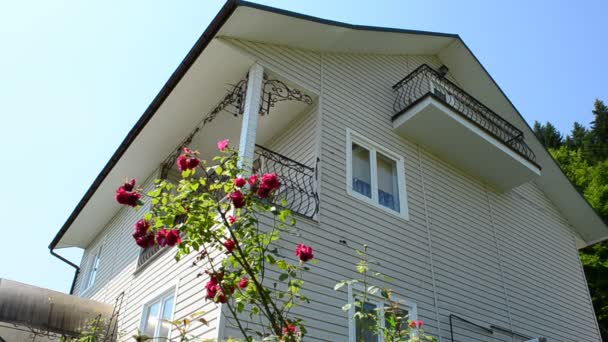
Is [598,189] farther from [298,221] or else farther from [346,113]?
[298,221]

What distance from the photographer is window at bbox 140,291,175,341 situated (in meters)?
8.14

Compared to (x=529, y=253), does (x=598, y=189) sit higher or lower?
higher

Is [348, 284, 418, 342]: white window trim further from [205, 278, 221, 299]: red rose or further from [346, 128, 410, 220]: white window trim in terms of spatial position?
[205, 278, 221, 299]: red rose

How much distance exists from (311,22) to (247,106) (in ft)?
6.99

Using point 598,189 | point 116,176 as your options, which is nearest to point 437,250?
point 116,176

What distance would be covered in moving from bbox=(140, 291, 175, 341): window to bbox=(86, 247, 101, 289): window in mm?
5316

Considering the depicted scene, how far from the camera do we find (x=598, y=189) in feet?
83.1

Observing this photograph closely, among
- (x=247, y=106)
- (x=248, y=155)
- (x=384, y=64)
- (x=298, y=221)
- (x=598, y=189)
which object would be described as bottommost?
(x=298, y=221)

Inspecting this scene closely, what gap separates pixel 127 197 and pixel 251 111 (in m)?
4.42

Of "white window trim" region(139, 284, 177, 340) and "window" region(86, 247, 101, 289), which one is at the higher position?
"window" region(86, 247, 101, 289)

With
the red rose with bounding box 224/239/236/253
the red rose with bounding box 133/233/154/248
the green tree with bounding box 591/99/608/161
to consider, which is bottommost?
the red rose with bounding box 133/233/154/248

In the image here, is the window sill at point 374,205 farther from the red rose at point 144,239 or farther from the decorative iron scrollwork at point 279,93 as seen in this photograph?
the red rose at point 144,239

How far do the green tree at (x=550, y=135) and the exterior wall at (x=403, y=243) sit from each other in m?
32.1

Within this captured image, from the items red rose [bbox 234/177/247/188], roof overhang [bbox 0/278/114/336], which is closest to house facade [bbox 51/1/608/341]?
roof overhang [bbox 0/278/114/336]
